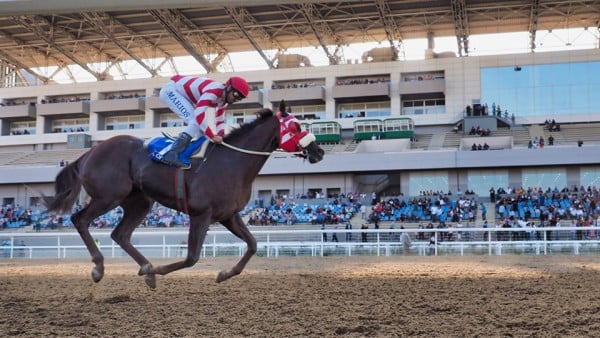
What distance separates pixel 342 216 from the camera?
30.3m

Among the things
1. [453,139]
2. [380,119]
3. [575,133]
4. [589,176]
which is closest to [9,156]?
[380,119]

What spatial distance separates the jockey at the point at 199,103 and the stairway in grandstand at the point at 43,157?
41.7 meters

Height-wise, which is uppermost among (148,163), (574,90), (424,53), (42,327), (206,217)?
(424,53)

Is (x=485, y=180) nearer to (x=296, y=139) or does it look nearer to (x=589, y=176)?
(x=589, y=176)

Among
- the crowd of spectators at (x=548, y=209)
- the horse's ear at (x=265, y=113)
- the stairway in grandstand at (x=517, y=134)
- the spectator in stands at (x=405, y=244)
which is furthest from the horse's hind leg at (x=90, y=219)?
the stairway in grandstand at (x=517, y=134)

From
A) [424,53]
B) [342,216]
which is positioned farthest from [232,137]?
[424,53]

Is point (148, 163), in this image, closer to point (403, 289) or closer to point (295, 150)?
point (295, 150)

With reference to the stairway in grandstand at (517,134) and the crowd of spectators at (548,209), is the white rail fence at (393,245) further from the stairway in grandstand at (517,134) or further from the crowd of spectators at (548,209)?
the stairway in grandstand at (517,134)

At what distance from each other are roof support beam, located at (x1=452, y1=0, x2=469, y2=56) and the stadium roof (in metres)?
0.08

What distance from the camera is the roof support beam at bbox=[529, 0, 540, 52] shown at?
3991cm

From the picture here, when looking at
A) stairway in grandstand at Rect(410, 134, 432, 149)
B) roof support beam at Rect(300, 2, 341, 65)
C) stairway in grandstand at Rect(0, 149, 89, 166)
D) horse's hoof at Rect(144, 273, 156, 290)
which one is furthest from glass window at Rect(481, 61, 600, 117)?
horse's hoof at Rect(144, 273, 156, 290)

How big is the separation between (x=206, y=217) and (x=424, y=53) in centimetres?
4301

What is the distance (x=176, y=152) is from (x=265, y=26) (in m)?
38.7

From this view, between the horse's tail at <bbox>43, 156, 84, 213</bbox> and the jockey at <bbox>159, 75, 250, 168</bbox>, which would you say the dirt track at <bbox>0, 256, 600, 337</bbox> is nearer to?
the horse's tail at <bbox>43, 156, 84, 213</bbox>
